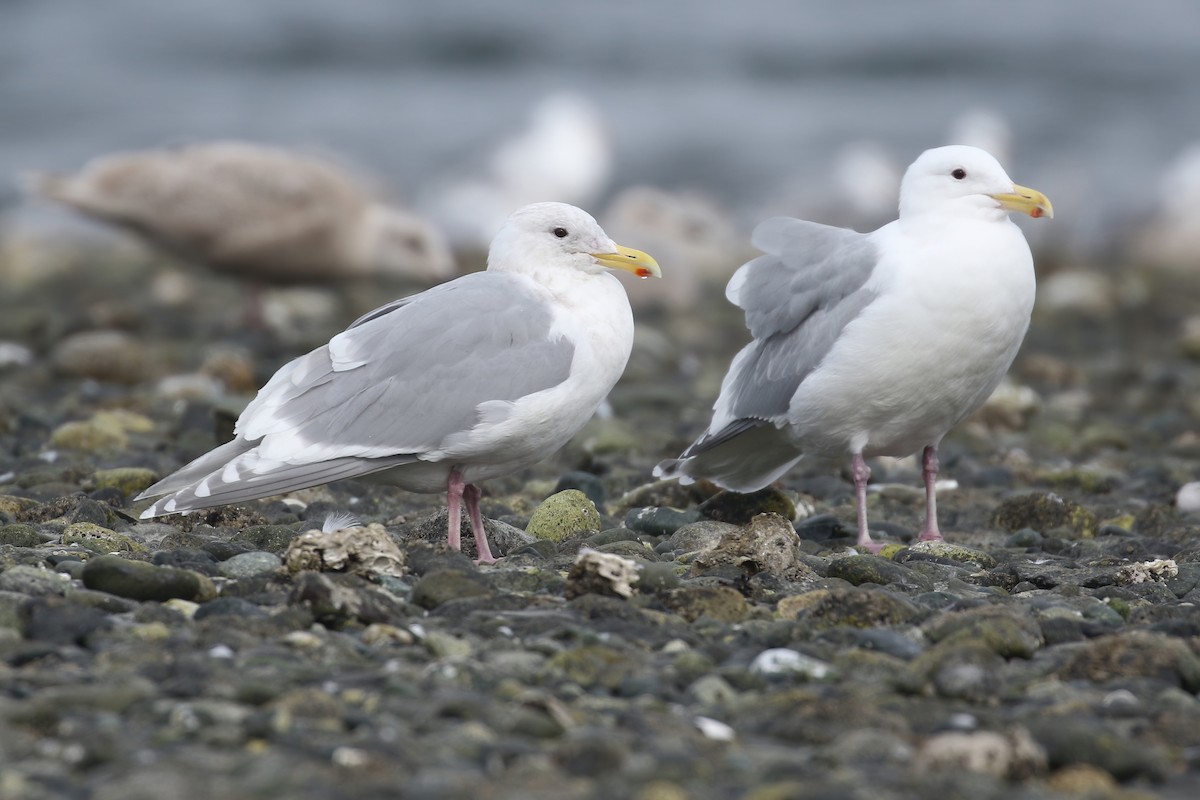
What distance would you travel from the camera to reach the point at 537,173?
21.0 metres

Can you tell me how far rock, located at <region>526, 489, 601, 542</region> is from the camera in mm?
5824

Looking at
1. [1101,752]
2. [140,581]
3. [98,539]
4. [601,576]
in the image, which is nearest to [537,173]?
[98,539]

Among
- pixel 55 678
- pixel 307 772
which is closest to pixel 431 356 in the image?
pixel 55 678

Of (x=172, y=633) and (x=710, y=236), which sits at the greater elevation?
(x=710, y=236)

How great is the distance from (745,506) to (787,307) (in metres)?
0.83

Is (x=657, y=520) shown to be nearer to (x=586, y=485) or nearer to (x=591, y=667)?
(x=586, y=485)

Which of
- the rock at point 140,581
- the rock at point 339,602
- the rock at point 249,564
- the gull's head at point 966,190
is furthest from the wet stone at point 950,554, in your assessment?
the rock at point 140,581

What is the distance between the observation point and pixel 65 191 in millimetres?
11688

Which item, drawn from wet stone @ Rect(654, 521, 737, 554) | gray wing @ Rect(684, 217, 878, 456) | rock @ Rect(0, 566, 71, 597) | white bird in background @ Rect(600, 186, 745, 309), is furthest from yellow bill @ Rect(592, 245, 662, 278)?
white bird in background @ Rect(600, 186, 745, 309)

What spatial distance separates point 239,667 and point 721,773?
4.14 ft

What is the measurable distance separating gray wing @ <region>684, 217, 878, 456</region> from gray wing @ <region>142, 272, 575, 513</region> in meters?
1.16

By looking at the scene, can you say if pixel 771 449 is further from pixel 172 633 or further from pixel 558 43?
pixel 558 43

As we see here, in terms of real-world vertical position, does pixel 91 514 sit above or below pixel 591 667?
above

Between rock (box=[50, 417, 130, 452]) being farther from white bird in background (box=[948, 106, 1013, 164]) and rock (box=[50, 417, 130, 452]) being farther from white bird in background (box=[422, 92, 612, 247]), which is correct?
white bird in background (box=[948, 106, 1013, 164])
